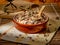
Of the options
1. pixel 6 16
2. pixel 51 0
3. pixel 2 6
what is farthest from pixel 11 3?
pixel 51 0

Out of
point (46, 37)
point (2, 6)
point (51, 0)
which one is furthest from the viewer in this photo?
point (51, 0)

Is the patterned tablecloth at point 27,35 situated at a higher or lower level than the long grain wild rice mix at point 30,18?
lower

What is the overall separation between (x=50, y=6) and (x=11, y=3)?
34cm

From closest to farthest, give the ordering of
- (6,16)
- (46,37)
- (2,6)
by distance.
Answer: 1. (46,37)
2. (6,16)
3. (2,6)

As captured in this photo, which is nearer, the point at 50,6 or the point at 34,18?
the point at 34,18

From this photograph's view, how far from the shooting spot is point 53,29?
1.10 m

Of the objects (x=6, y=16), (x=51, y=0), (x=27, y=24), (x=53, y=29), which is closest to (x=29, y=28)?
(x=27, y=24)

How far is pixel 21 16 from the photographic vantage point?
43.4 inches

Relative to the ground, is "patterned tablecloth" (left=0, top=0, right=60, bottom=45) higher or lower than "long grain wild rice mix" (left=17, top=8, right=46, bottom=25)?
lower

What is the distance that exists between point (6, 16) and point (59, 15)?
0.38 metres

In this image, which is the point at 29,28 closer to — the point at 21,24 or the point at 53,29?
the point at 21,24

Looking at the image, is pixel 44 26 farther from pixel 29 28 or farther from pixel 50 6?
pixel 50 6

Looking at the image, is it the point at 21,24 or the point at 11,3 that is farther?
the point at 11,3

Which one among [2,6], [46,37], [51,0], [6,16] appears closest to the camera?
[46,37]
